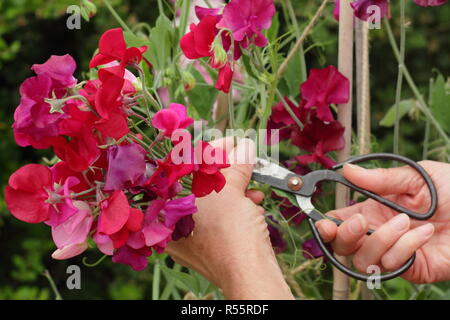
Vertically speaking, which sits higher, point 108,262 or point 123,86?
point 123,86

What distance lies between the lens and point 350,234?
0.86 meters

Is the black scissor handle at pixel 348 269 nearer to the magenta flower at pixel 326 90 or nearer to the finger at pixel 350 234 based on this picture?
the finger at pixel 350 234

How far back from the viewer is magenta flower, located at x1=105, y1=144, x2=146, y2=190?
26.0 inches

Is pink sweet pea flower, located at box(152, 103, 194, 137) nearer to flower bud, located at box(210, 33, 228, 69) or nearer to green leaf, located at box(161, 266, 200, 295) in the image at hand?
flower bud, located at box(210, 33, 228, 69)

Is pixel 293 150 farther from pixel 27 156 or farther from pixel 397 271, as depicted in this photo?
pixel 27 156

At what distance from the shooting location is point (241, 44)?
839 millimetres

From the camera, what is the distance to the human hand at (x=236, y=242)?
2.49 feet

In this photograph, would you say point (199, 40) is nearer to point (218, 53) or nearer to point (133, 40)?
point (218, 53)

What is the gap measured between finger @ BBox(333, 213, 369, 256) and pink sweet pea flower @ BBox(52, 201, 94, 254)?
34 cm

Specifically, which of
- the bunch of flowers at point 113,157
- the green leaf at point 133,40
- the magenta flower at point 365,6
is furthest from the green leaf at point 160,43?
the magenta flower at point 365,6
